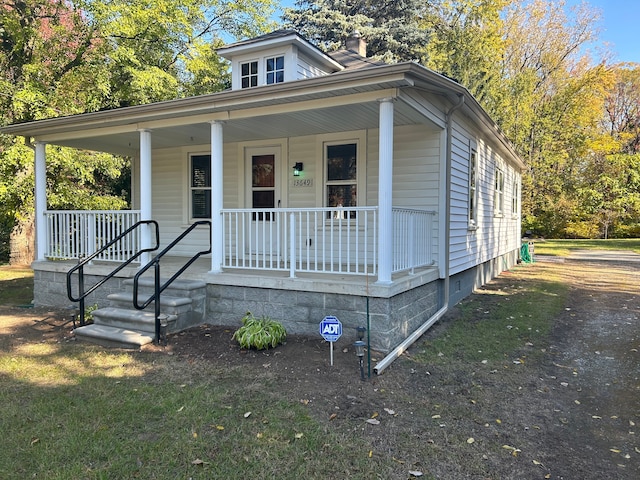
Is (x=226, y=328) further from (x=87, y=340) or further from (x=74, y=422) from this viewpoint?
(x=74, y=422)

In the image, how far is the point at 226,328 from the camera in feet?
19.9

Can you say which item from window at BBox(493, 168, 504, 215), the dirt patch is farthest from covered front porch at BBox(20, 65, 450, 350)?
window at BBox(493, 168, 504, 215)

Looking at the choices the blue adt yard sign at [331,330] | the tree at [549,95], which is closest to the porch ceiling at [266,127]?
the blue adt yard sign at [331,330]

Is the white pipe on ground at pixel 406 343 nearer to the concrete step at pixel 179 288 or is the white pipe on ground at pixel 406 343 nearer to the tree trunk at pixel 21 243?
the concrete step at pixel 179 288

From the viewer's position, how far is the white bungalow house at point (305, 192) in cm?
534

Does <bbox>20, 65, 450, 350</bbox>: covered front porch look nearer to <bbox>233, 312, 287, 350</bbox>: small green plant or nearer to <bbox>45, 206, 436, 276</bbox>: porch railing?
<bbox>45, 206, 436, 276</bbox>: porch railing

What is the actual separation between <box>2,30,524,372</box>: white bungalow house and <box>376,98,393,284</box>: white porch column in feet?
0.06

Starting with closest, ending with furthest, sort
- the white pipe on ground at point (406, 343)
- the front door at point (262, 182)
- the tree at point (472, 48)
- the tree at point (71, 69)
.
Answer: the white pipe on ground at point (406, 343)
the front door at point (262, 182)
the tree at point (71, 69)
the tree at point (472, 48)

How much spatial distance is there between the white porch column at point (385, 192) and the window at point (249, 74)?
4.61 meters

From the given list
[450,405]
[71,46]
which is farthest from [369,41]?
[450,405]

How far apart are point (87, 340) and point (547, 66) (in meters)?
27.3

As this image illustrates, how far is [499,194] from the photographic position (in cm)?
1202

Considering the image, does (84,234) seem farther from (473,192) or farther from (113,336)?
(473,192)

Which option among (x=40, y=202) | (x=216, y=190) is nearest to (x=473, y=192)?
(x=216, y=190)
